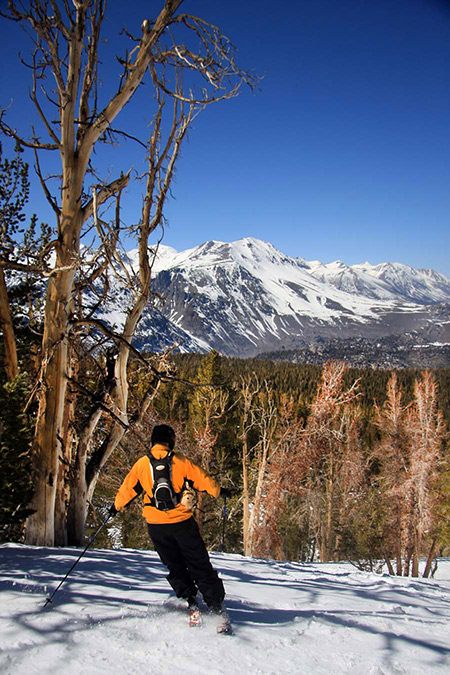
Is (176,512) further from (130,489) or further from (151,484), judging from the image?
(130,489)

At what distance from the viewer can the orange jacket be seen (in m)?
3.51

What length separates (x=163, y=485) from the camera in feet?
11.2

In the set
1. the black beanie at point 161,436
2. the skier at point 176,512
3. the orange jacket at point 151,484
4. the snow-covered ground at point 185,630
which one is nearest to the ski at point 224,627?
the snow-covered ground at point 185,630

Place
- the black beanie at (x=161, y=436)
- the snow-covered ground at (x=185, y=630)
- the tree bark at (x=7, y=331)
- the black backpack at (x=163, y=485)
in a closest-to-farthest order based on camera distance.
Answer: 1. the snow-covered ground at (x=185, y=630)
2. the black backpack at (x=163, y=485)
3. the black beanie at (x=161, y=436)
4. the tree bark at (x=7, y=331)

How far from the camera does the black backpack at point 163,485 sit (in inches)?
134

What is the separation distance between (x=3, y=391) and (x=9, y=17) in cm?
482

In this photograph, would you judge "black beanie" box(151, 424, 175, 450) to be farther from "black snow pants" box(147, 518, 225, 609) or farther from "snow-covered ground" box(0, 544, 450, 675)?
"snow-covered ground" box(0, 544, 450, 675)

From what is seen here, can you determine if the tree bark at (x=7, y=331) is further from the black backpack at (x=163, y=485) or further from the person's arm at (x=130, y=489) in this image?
the black backpack at (x=163, y=485)

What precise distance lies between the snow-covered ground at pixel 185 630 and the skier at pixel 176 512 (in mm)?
203

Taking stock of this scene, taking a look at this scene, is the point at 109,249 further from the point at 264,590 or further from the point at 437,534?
the point at 437,534

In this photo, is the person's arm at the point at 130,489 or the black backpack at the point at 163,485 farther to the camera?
the person's arm at the point at 130,489

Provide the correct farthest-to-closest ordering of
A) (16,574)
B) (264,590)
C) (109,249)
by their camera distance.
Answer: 1. (109,249)
2. (264,590)
3. (16,574)

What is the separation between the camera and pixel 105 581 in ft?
14.0

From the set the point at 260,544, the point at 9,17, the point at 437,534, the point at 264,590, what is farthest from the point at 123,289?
the point at 437,534
